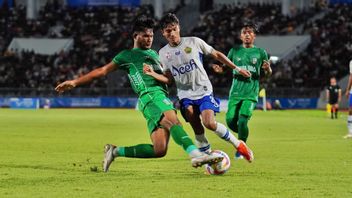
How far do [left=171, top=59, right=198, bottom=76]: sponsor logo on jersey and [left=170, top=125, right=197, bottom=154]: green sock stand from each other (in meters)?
1.56

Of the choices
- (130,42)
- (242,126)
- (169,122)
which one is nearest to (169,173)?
(169,122)

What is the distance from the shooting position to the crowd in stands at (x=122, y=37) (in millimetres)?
55375

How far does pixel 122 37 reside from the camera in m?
64.5

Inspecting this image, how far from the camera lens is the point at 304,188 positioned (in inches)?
408

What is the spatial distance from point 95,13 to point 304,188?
2351 inches

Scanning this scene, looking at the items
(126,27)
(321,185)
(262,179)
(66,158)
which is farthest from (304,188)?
(126,27)

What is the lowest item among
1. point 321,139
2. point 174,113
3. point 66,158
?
point 321,139

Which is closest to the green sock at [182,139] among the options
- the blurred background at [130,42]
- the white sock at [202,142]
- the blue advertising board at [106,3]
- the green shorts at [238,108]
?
the white sock at [202,142]

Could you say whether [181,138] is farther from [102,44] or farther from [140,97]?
[102,44]

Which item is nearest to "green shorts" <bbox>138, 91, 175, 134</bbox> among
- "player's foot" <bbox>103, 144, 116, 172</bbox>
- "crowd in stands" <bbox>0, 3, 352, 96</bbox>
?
"player's foot" <bbox>103, 144, 116, 172</bbox>

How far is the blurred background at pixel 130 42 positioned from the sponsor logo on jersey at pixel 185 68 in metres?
37.6

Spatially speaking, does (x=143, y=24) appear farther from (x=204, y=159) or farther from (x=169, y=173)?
(x=169, y=173)

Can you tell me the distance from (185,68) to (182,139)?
187 centimetres

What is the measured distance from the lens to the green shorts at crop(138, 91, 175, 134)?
37.7 ft
